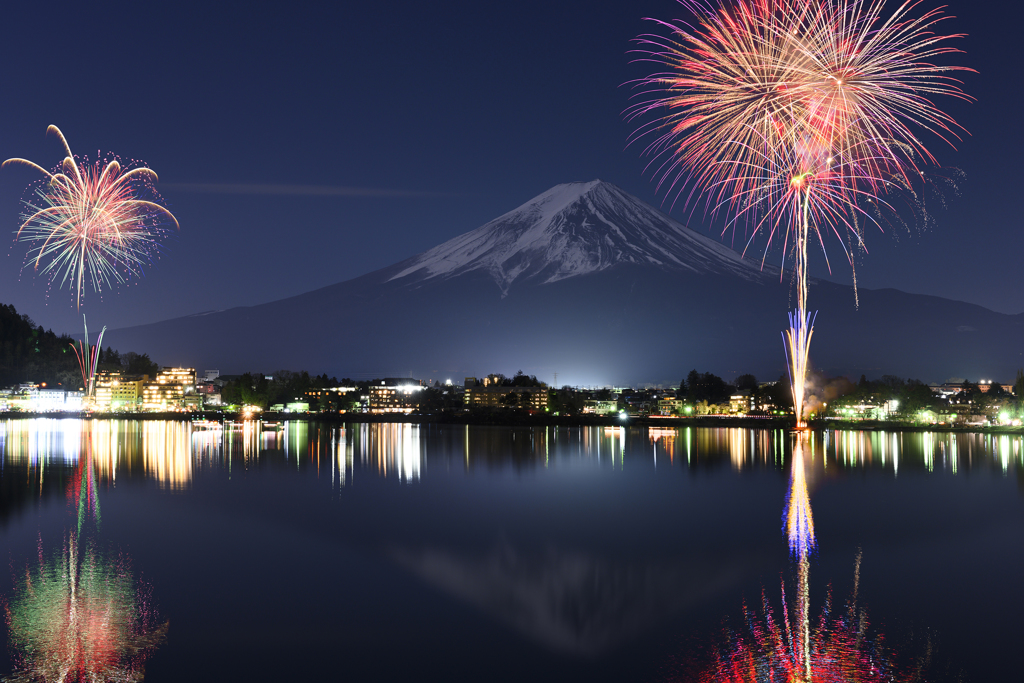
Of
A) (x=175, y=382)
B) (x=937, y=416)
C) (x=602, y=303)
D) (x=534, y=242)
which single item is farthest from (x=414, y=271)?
(x=937, y=416)

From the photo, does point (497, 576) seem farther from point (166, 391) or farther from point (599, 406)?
point (166, 391)

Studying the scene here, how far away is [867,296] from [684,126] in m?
192

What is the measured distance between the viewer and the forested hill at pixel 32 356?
106m

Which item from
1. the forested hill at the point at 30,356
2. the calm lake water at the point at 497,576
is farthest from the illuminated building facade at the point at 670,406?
the calm lake water at the point at 497,576

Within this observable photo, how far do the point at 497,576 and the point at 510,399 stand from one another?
10366 cm

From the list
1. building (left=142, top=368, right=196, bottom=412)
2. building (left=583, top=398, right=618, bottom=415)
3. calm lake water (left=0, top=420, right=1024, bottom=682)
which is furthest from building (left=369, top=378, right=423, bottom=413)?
calm lake water (left=0, top=420, right=1024, bottom=682)

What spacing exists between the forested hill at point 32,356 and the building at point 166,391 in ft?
29.4

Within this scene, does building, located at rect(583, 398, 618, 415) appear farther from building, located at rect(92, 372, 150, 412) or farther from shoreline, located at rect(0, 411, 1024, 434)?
building, located at rect(92, 372, 150, 412)

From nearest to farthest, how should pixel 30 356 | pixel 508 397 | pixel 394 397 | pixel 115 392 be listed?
pixel 30 356
pixel 115 392
pixel 508 397
pixel 394 397

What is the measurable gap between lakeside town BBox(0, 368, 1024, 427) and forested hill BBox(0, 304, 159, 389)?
1922 millimetres

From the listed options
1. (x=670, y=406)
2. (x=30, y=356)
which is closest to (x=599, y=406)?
(x=670, y=406)

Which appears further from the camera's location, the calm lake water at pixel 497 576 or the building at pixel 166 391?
the building at pixel 166 391

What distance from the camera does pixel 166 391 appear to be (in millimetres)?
119625

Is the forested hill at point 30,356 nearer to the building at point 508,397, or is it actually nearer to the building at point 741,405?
the building at point 508,397
